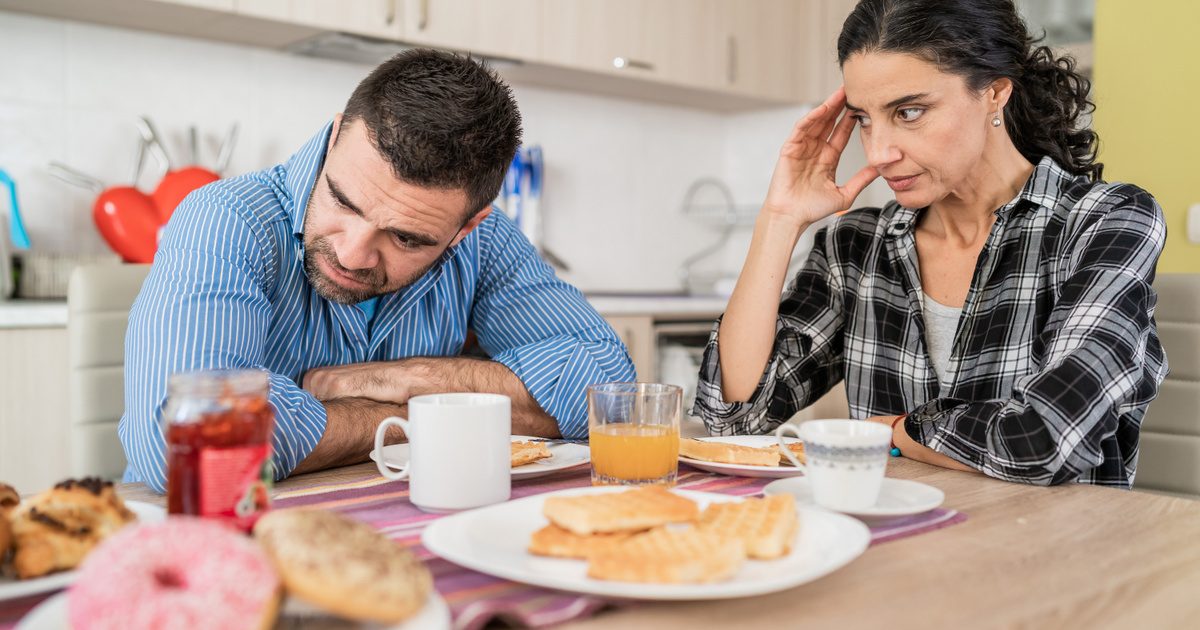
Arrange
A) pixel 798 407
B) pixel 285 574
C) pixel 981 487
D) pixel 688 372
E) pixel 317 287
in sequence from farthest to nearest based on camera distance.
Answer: pixel 688 372 < pixel 798 407 < pixel 317 287 < pixel 981 487 < pixel 285 574

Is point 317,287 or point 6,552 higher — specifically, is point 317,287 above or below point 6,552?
above

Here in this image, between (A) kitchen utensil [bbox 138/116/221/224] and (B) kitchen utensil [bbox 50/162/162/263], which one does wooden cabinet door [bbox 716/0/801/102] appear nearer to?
(A) kitchen utensil [bbox 138/116/221/224]

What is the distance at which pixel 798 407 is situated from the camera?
5.55ft

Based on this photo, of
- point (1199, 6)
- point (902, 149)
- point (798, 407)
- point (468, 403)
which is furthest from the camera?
point (1199, 6)

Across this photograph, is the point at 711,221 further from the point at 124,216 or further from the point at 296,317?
the point at 296,317

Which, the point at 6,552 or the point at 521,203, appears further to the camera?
the point at 521,203

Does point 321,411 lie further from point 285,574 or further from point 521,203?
point 521,203

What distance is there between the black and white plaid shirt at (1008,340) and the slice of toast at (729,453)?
249 mm

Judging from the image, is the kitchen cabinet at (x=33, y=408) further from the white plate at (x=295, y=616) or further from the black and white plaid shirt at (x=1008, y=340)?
the white plate at (x=295, y=616)

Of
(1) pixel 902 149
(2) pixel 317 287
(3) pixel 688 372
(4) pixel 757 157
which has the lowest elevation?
(3) pixel 688 372

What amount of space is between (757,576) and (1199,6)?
8.26 feet

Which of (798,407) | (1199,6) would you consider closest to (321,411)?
(798,407)

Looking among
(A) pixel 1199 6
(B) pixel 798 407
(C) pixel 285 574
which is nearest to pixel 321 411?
(C) pixel 285 574

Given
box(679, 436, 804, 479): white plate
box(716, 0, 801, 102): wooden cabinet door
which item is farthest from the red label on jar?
box(716, 0, 801, 102): wooden cabinet door
